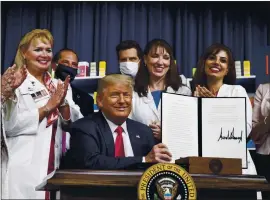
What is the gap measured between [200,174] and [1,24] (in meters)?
1.80

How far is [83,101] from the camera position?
3.51 m

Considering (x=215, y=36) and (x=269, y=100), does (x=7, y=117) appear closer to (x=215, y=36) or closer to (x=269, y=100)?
(x=215, y=36)

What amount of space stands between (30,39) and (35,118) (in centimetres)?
59

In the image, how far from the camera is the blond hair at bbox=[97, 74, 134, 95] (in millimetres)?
3512

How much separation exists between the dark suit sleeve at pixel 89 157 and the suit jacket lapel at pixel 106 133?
5 cm

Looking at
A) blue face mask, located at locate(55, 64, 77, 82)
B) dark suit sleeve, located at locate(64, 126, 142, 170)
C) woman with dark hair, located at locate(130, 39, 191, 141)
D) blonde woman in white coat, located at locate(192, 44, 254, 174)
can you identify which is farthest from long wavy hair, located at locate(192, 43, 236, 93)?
blue face mask, located at locate(55, 64, 77, 82)

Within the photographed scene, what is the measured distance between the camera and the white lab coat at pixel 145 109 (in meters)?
3.51

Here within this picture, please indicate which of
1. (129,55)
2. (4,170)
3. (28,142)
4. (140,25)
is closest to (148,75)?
(129,55)

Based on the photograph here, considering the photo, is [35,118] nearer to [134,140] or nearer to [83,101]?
[83,101]

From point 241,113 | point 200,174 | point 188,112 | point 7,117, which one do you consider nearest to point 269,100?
A: point 241,113

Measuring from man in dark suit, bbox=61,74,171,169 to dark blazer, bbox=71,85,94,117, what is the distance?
48mm

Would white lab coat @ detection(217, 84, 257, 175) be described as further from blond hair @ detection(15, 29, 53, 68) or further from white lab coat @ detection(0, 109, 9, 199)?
white lab coat @ detection(0, 109, 9, 199)

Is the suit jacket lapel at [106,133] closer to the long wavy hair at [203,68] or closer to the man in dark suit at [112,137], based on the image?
the man in dark suit at [112,137]

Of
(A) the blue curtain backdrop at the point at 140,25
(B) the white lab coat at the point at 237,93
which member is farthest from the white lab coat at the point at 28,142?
(B) the white lab coat at the point at 237,93
